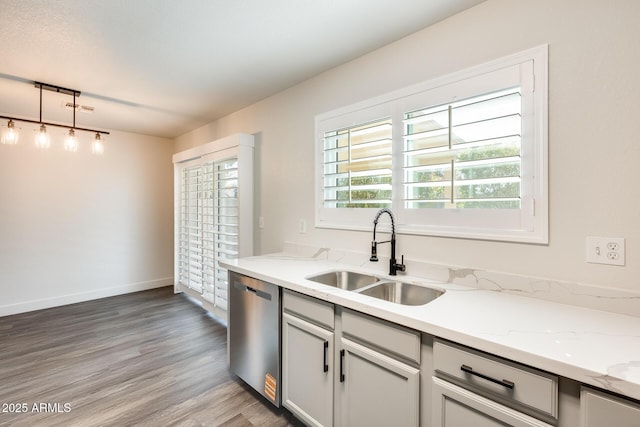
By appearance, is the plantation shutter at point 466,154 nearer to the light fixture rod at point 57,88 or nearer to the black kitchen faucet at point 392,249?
the black kitchen faucet at point 392,249

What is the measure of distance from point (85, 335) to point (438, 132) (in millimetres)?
3746

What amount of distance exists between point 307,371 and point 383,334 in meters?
0.62

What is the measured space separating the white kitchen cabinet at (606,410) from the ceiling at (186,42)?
70.4 inches

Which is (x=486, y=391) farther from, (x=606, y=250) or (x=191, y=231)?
(x=191, y=231)

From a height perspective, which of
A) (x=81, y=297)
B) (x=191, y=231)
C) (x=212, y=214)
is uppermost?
(x=212, y=214)

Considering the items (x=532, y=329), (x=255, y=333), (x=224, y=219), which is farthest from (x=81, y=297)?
(x=532, y=329)

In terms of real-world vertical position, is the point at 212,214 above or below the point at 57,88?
A: below

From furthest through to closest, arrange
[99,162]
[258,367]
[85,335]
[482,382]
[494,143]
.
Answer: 1. [99,162]
2. [85,335]
3. [258,367]
4. [494,143]
5. [482,382]

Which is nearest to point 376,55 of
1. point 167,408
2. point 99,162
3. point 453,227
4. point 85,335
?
point 453,227

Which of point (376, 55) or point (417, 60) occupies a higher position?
point (376, 55)

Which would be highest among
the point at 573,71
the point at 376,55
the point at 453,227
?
the point at 376,55

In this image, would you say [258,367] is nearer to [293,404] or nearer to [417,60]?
[293,404]

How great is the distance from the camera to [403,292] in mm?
1736

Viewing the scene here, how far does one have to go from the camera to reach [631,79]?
1171mm
